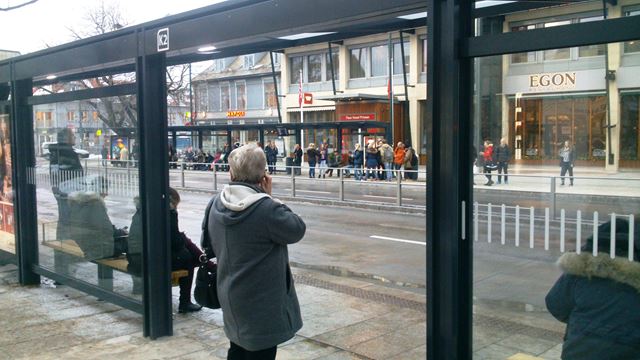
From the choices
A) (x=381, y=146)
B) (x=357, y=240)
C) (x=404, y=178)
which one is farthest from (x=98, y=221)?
(x=381, y=146)

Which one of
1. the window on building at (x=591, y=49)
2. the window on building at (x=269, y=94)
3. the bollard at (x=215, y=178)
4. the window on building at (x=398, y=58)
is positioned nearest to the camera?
the window on building at (x=591, y=49)

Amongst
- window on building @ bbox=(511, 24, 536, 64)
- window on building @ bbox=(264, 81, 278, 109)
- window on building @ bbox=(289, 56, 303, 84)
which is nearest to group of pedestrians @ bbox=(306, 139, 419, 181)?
window on building @ bbox=(289, 56, 303, 84)

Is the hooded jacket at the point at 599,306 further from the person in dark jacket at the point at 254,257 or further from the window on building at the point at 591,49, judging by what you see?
the person in dark jacket at the point at 254,257

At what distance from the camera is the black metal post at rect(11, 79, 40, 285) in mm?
7031

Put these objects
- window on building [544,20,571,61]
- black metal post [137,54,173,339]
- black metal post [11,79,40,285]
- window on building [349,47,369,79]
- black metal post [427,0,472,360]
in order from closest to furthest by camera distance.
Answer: window on building [544,20,571,61] → black metal post [427,0,472,360] → black metal post [137,54,173,339] → black metal post [11,79,40,285] → window on building [349,47,369,79]

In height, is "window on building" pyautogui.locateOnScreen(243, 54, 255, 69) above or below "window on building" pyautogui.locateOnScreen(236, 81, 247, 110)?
above

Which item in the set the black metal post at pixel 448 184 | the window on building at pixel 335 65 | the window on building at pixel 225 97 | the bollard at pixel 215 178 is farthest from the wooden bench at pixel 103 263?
the window on building at pixel 225 97

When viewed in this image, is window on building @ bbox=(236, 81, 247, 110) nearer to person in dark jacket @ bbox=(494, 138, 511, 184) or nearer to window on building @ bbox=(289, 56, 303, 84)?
window on building @ bbox=(289, 56, 303, 84)

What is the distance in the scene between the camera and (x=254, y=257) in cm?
321

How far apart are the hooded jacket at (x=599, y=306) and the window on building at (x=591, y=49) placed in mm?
925

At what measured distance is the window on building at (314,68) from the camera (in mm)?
39312

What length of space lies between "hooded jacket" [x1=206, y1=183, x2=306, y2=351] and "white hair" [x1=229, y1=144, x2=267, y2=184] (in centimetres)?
5

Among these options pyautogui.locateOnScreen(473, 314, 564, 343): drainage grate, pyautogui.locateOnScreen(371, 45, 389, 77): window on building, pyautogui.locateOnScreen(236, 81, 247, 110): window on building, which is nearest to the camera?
pyautogui.locateOnScreen(473, 314, 564, 343): drainage grate

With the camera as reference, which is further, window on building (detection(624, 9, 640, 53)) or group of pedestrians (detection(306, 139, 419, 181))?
group of pedestrians (detection(306, 139, 419, 181))
